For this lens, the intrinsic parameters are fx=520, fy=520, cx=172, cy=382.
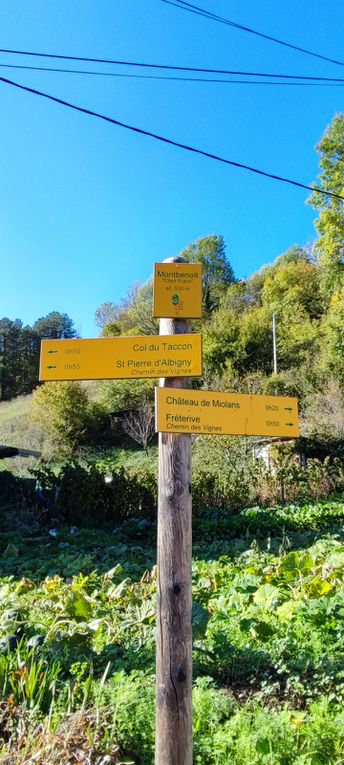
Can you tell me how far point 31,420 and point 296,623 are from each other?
22.0 metres

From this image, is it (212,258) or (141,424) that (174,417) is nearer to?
(141,424)

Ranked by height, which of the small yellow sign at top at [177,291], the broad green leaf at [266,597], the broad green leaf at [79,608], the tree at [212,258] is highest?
the tree at [212,258]

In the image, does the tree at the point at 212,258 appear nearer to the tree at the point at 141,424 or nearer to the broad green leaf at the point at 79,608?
the tree at the point at 141,424

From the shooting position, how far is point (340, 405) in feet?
56.2

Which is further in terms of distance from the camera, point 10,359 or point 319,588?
point 10,359

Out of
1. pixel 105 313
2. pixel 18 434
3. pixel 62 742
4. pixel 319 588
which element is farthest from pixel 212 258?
pixel 62 742

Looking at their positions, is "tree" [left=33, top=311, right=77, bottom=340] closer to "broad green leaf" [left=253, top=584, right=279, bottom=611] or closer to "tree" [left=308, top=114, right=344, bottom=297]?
"tree" [left=308, top=114, right=344, bottom=297]

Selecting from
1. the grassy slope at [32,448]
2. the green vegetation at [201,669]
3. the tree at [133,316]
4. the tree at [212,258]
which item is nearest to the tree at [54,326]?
the tree at [133,316]

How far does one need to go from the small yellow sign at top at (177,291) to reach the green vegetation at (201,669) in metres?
1.96

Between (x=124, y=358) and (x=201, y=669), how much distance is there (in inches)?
80.5

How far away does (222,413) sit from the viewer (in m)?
2.47

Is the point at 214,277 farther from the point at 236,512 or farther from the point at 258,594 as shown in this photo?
the point at 258,594

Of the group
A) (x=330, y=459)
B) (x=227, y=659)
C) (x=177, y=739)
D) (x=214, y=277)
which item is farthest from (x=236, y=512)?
(x=214, y=277)

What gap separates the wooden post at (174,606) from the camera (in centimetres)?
220
